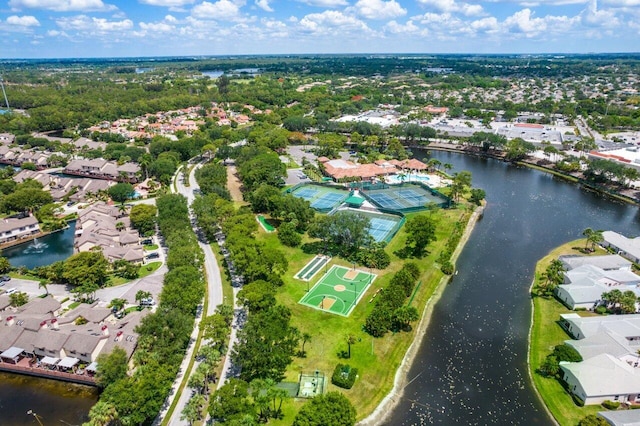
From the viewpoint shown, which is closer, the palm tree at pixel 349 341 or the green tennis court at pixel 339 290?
the palm tree at pixel 349 341

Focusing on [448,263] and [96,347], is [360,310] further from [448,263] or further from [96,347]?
[96,347]

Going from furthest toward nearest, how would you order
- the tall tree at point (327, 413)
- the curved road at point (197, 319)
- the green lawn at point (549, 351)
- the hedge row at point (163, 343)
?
the green lawn at point (549, 351)
the curved road at point (197, 319)
the hedge row at point (163, 343)
the tall tree at point (327, 413)

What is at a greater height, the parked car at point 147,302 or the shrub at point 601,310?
the parked car at point 147,302

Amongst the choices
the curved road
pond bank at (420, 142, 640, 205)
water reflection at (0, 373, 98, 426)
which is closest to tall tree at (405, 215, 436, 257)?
the curved road

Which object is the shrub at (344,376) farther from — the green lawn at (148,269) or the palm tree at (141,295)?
the green lawn at (148,269)

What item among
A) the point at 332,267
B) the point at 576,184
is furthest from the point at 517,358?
the point at 576,184

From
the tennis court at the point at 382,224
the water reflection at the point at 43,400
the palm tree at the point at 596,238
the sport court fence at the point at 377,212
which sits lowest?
the water reflection at the point at 43,400

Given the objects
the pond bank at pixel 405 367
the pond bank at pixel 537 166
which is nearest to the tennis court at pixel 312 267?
the pond bank at pixel 405 367

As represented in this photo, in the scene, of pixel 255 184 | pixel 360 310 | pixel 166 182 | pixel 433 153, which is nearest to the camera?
pixel 360 310
